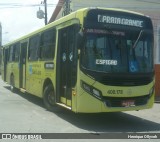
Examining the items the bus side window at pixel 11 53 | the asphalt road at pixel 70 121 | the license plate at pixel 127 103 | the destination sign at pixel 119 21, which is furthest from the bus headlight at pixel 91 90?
the bus side window at pixel 11 53

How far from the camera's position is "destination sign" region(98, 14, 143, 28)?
10.6 m

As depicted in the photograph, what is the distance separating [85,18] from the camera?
1040 centimetres

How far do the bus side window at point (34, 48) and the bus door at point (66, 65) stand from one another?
10.7 ft

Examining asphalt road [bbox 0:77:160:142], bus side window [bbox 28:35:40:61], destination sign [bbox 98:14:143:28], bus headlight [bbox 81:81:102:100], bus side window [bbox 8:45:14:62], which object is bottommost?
asphalt road [bbox 0:77:160:142]

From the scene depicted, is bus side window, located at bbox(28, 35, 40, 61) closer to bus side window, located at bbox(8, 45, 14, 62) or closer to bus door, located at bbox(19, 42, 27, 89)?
bus door, located at bbox(19, 42, 27, 89)

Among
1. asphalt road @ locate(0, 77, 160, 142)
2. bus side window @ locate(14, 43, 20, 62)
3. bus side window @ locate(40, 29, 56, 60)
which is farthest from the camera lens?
bus side window @ locate(14, 43, 20, 62)

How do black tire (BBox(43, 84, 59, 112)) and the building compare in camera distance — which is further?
the building

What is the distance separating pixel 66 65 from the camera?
458 inches

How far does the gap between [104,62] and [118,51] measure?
0.58 meters

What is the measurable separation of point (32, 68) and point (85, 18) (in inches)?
242

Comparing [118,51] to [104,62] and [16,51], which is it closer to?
[104,62]

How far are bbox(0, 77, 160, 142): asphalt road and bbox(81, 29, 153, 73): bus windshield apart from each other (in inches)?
62.6

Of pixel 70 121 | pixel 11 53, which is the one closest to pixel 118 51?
pixel 70 121

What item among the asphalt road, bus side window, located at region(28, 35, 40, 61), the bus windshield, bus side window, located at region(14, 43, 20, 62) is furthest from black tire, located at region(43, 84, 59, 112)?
bus side window, located at region(14, 43, 20, 62)
